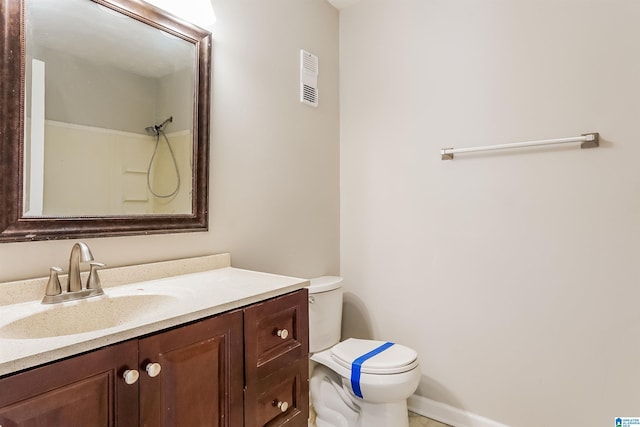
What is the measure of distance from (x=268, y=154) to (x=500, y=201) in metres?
1.20

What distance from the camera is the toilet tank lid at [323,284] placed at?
6.11 feet

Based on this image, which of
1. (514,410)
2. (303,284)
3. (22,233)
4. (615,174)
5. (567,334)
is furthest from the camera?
(514,410)

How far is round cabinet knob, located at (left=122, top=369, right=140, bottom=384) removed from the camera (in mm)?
747

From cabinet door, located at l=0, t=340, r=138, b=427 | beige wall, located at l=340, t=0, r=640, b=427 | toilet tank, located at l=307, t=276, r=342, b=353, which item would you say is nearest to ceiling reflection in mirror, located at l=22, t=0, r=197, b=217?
cabinet door, located at l=0, t=340, r=138, b=427

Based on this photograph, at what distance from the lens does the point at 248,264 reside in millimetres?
1672

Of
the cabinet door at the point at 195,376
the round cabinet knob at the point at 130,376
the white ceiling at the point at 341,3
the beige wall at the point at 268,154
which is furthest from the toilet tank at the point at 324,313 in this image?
the white ceiling at the point at 341,3

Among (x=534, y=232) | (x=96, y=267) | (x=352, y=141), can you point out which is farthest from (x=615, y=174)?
(x=96, y=267)

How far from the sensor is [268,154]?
178cm

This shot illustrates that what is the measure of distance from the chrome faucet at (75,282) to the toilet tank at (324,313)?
1.01 m

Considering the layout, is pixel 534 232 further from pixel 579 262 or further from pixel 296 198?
pixel 296 198

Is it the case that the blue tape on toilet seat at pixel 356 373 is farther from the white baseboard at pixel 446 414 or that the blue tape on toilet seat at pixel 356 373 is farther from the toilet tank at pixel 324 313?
the white baseboard at pixel 446 414

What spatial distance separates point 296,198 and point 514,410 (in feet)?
5.05

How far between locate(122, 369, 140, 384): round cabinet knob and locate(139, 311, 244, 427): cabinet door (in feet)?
0.08

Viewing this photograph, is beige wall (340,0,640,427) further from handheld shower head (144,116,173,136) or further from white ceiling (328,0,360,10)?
handheld shower head (144,116,173,136)
